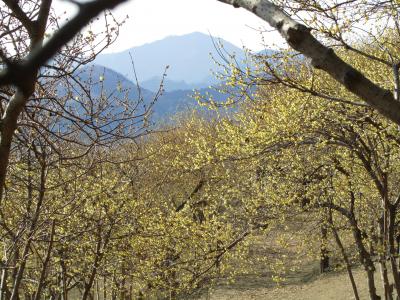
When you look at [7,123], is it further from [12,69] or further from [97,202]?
[97,202]

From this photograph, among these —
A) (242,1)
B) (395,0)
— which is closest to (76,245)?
(395,0)

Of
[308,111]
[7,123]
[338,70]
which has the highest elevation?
[308,111]

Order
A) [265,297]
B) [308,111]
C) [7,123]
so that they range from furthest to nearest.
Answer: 1. [265,297]
2. [308,111]
3. [7,123]

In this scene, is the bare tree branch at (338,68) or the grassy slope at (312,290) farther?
the grassy slope at (312,290)

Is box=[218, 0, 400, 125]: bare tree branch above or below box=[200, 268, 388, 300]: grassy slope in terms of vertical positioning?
above

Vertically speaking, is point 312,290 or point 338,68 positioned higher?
point 338,68

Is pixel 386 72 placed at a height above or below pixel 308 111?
above

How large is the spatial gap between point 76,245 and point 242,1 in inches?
356

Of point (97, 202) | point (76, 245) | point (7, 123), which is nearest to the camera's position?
point (7, 123)

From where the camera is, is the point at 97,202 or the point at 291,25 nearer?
the point at 291,25

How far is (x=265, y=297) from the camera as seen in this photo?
2456 centimetres

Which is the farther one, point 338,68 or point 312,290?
point 312,290

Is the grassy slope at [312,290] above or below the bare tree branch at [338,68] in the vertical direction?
below

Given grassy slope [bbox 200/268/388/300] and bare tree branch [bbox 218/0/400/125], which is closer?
bare tree branch [bbox 218/0/400/125]
